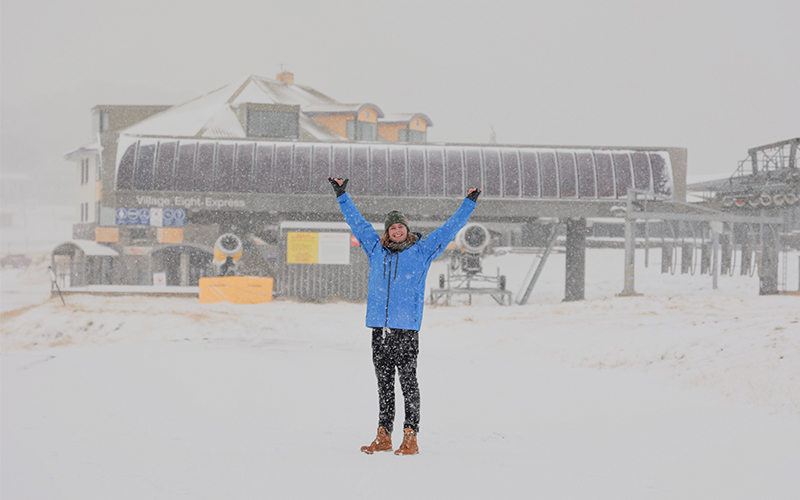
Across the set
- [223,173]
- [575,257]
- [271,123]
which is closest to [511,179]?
[575,257]

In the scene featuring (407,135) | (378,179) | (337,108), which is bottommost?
(378,179)

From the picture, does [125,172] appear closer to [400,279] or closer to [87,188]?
[400,279]

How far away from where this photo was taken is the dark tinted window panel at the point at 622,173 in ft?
69.7

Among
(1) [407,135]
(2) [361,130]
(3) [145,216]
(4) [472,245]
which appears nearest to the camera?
(4) [472,245]

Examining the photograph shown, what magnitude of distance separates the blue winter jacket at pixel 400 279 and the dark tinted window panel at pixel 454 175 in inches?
656

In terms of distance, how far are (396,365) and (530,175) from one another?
17727mm

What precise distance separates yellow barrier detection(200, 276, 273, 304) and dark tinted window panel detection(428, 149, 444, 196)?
20.8 feet

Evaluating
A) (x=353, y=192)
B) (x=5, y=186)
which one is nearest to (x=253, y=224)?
(x=353, y=192)

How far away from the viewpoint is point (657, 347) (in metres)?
9.52

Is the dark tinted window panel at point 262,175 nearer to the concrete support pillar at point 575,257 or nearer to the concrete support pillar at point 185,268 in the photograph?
the concrete support pillar at point 185,268

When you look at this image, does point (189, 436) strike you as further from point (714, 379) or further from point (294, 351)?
point (714, 379)

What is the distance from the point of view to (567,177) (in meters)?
21.5

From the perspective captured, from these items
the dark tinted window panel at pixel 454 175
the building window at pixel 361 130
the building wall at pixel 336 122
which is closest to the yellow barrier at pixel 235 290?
the dark tinted window panel at pixel 454 175

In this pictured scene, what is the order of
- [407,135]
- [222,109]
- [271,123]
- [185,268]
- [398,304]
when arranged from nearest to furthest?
[398,304], [271,123], [185,268], [222,109], [407,135]
